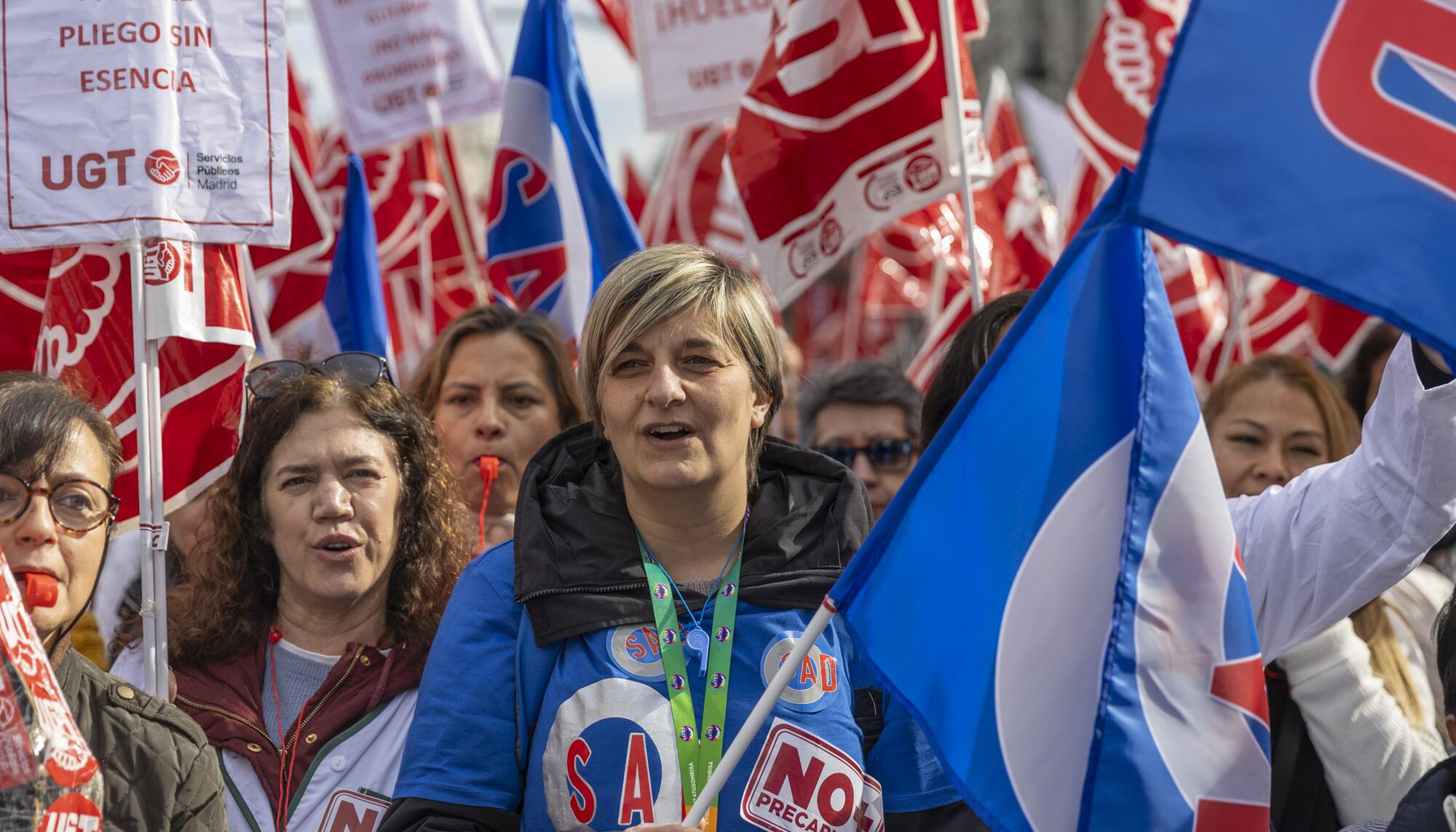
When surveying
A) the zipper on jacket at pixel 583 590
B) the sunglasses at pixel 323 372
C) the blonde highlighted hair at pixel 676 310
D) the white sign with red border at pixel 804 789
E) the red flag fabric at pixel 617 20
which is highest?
the red flag fabric at pixel 617 20

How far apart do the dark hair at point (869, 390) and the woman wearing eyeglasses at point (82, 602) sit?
2.73 metres

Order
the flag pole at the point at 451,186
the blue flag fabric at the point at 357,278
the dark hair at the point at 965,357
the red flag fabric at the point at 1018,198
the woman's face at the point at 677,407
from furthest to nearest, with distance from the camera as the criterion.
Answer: the red flag fabric at the point at 1018,198 → the flag pole at the point at 451,186 → the blue flag fabric at the point at 357,278 → the dark hair at the point at 965,357 → the woman's face at the point at 677,407

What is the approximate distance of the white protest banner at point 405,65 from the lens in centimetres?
674

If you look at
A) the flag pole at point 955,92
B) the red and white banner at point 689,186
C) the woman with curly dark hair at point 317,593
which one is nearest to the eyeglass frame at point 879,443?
the flag pole at point 955,92

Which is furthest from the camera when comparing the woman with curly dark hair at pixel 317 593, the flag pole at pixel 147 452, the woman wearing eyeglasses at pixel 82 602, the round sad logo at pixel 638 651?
the flag pole at pixel 147 452

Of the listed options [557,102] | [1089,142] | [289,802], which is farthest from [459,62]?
[289,802]

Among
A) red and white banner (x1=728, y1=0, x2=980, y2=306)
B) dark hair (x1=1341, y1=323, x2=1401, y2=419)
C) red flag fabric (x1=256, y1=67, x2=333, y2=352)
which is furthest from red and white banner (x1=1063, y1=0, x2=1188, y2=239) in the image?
red flag fabric (x1=256, y1=67, x2=333, y2=352)

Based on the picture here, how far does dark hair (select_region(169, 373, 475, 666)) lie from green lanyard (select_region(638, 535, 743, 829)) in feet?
2.67

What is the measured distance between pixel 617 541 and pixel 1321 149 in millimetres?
1316

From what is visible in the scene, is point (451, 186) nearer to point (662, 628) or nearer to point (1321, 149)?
point (662, 628)

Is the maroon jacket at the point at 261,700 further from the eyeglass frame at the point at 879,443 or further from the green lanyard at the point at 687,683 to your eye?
the eyeglass frame at the point at 879,443

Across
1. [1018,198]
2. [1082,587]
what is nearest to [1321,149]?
→ [1082,587]

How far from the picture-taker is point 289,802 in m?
3.06

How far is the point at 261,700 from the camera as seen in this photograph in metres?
3.19
